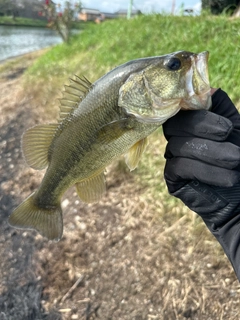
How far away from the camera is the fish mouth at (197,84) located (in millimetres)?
1679

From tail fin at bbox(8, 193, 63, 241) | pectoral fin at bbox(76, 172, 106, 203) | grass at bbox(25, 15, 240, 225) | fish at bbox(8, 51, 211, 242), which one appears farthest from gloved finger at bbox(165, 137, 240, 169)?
grass at bbox(25, 15, 240, 225)

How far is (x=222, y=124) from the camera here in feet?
5.86

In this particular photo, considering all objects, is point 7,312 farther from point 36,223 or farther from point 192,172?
point 192,172

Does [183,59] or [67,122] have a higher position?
[183,59]

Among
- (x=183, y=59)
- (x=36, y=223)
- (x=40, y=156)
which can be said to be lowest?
(x=36, y=223)

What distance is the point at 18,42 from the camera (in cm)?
2589

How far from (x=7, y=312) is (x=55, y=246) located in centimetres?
86

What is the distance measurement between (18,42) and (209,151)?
2685cm

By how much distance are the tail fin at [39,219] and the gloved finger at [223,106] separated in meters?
1.27

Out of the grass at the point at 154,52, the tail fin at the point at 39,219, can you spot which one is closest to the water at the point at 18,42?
the grass at the point at 154,52

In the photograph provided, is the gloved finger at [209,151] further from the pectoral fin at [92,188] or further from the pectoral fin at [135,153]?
the pectoral fin at [92,188]

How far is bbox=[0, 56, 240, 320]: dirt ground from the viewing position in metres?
3.04

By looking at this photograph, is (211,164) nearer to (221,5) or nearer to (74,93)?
(74,93)

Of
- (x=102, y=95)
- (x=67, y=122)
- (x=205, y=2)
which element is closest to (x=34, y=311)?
(x=67, y=122)
